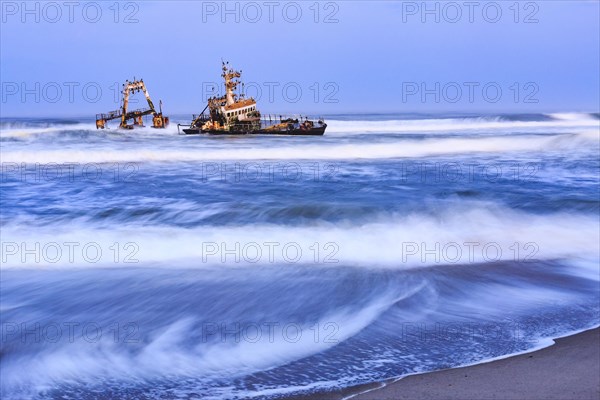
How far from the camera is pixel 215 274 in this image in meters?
6.37

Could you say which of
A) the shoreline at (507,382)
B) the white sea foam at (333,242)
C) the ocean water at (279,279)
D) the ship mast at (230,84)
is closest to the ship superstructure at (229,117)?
the ship mast at (230,84)

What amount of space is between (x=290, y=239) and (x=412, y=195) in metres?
4.16

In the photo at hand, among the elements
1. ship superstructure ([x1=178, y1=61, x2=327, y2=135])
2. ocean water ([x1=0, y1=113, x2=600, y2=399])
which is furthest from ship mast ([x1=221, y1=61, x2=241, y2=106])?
ocean water ([x1=0, y1=113, x2=600, y2=399])

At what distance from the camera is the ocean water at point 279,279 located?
3.79 meters

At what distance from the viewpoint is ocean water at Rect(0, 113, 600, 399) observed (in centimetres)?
379

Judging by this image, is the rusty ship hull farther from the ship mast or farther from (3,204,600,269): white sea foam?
(3,204,600,269): white sea foam

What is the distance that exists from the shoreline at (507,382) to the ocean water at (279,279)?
13 cm

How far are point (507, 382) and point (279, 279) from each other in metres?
3.09

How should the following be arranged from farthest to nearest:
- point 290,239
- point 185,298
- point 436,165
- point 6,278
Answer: point 436,165
point 290,239
point 6,278
point 185,298

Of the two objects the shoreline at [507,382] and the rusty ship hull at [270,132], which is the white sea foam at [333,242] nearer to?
the shoreline at [507,382]

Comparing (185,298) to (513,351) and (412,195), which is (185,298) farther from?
(412,195)

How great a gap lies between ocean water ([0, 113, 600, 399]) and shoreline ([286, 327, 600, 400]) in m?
0.13

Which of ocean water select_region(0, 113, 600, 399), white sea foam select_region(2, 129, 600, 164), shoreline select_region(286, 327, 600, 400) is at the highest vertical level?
white sea foam select_region(2, 129, 600, 164)

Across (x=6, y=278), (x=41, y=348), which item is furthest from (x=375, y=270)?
(x=6, y=278)
